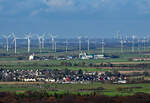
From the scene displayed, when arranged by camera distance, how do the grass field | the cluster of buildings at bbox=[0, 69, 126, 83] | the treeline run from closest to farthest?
the treeline, the grass field, the cluster of buildings at bbox=[0, 69, 126, 83]

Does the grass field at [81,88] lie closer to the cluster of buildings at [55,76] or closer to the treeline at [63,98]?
the treeline at [63,98]

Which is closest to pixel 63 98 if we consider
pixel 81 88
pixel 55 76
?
pixel 81 88

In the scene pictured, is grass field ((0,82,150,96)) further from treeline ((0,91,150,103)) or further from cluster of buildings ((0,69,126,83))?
cluster of buildings ((0,69,126,83))

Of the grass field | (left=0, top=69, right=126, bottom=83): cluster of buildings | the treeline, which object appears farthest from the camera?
(left=0, top=69, right=126, bottom=83): cluster of buildings

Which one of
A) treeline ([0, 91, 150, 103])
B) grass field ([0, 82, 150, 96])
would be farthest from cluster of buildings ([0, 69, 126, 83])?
treeline ([0, 91, 150, 103])

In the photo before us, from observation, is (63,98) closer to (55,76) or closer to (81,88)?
(81,88)

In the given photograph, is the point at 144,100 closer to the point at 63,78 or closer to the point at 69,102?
the point at 69,102

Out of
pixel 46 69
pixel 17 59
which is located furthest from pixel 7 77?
pixel 17 59

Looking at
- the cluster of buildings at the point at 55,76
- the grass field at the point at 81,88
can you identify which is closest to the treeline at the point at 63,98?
the grass field at the point at 81,88
